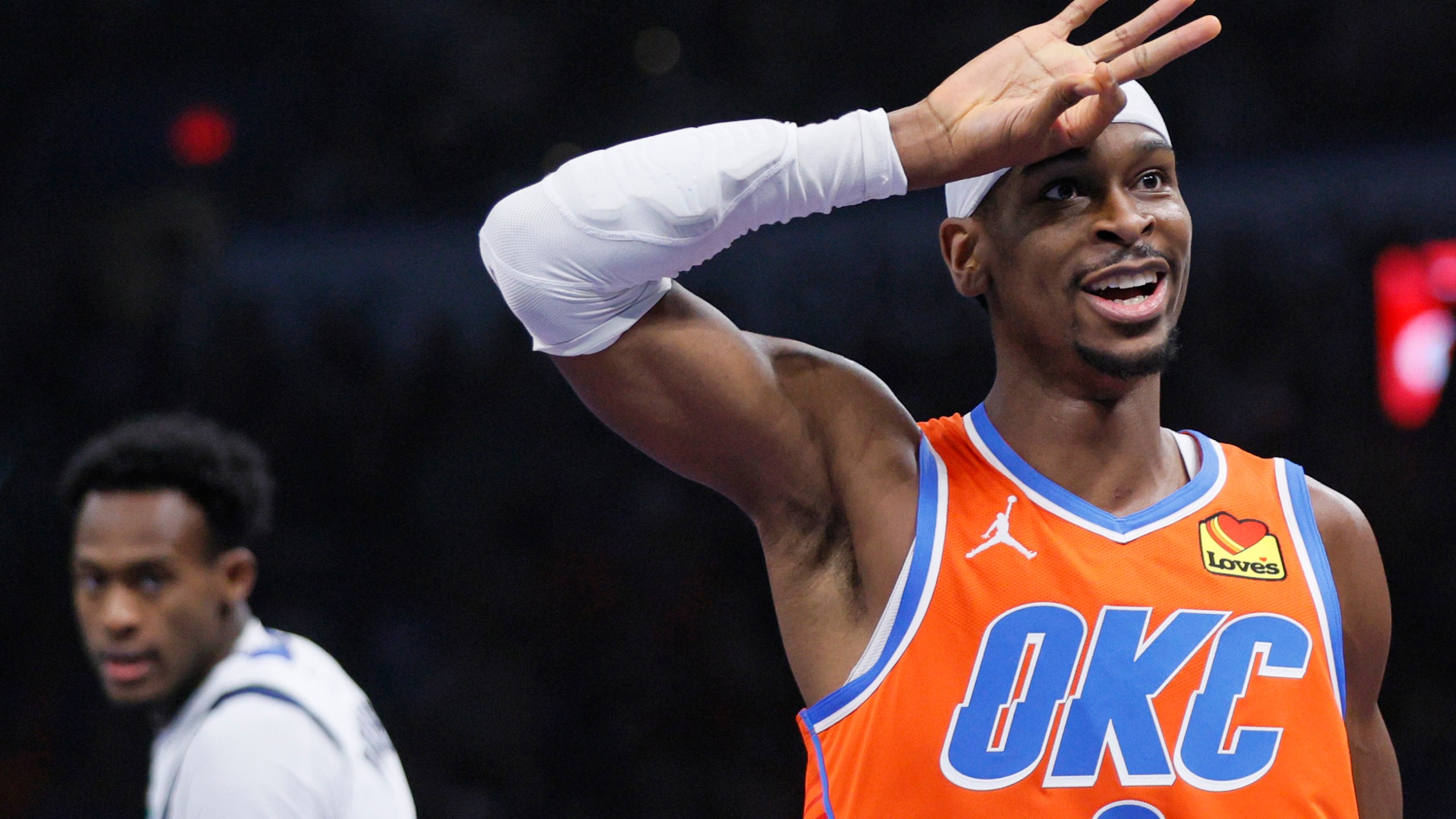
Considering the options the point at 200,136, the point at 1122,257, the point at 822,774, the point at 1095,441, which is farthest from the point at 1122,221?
the point at 200,136

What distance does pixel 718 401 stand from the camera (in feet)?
5.26

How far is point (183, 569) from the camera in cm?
248

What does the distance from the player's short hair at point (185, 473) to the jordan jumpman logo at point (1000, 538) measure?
5.03 feet

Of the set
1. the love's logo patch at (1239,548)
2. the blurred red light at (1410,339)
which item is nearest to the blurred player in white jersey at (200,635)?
the love's logo patch at (1239,548)

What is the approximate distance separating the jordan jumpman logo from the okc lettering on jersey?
8 cm

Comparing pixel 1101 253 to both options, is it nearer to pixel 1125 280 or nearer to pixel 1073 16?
pixel 1125 280

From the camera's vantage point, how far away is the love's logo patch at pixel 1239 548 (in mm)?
1689

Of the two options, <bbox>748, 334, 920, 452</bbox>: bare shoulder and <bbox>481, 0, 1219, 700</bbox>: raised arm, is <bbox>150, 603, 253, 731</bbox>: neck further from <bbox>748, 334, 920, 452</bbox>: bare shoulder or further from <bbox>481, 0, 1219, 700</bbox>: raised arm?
<bbox>748, 334, 920, 452</bbox>: bare shoulder

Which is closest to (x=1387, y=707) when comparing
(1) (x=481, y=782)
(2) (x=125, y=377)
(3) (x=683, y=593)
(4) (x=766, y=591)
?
(4) (x=766, y=591)

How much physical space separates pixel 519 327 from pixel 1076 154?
3.90m

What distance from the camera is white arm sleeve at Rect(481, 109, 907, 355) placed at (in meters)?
1.53

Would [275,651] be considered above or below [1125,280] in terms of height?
below

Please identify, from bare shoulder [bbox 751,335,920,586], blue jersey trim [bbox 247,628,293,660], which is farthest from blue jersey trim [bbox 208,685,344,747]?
bare shoulder [bbox 751,335,920,586]

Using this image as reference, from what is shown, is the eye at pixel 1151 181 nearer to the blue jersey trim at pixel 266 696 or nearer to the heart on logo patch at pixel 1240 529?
the heart on logo patch at pixel 1240 529
